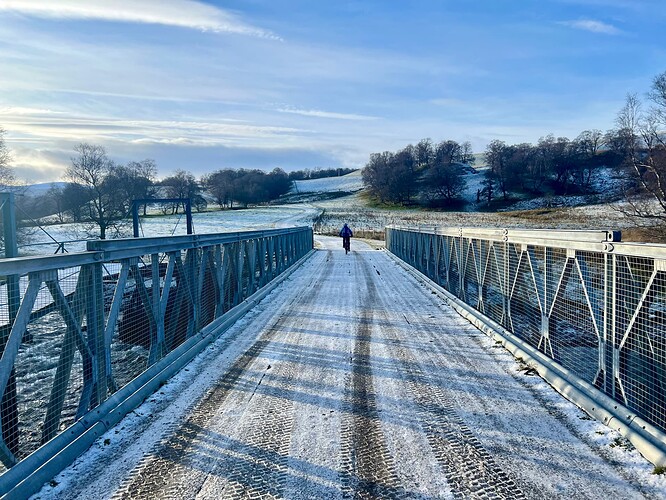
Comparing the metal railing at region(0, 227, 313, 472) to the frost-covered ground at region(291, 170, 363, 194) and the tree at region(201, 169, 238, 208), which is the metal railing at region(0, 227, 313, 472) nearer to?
the tree at region(201, 169, 238, 208)

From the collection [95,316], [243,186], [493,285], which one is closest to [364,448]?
[95,316]

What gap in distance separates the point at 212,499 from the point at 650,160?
31428 millimetres

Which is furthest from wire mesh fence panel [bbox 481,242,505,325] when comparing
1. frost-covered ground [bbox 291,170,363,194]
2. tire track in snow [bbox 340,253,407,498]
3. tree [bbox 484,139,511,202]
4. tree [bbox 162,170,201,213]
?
frost-covered ground [bbox 291,170,363,194]

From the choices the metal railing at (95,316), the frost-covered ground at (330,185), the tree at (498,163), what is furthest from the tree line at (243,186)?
the metal railing at (95,316)

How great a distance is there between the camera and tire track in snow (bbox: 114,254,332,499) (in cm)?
323

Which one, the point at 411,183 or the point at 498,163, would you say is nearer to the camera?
the point at 411,183

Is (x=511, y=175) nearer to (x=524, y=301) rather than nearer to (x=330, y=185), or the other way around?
(x=330, y=185)

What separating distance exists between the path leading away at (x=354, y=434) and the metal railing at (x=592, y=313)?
34cm

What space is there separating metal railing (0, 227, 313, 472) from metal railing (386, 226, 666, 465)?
4304 millimetres

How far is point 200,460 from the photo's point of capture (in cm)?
361

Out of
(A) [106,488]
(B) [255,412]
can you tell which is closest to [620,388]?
(B) [255,412]

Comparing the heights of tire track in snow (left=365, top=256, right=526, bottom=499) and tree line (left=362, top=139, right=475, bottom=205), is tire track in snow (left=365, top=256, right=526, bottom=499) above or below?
below

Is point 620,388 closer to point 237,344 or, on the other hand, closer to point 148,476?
point 148,476

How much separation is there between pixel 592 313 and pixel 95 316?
14.8 feet
